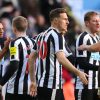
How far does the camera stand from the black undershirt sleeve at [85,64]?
903 centimetres

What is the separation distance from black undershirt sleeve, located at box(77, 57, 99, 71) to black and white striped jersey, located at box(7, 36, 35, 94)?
0.76 meters

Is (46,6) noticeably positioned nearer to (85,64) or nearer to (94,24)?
(94,24)

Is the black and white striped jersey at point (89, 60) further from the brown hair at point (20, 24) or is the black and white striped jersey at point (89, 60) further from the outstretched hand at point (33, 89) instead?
the outstretched hand at point (33, 89)

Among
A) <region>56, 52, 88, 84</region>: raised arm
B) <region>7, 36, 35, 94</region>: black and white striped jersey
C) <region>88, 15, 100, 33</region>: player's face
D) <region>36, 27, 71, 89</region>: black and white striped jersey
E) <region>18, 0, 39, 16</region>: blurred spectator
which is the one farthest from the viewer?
<region>18, 0, 39, 16</region>: blurred spectator

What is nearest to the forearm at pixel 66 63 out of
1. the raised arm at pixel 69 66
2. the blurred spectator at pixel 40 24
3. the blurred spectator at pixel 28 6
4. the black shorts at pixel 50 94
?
the raised arm at pixel 69 66

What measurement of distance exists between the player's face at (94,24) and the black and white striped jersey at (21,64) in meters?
0.95

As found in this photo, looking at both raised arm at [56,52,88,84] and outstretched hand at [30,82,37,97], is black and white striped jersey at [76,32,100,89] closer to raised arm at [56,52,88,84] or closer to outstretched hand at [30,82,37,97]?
outstretched hand at [30,82,37,97]

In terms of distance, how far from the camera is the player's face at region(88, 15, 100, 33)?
934cm

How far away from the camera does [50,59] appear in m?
8.27

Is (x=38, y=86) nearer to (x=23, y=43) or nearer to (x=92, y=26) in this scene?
(x=23, y=43)

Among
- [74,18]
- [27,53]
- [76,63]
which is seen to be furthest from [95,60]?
[74,18]

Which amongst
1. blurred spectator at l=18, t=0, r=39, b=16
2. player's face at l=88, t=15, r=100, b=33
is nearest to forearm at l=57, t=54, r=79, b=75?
player's face at l=88, t=15, r=100, b=33

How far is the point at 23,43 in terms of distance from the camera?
905cm

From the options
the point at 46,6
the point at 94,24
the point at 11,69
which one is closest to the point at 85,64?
the point at 94,24
